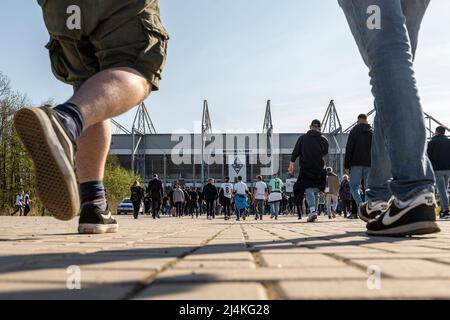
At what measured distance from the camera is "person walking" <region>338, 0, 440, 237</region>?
8.14ft

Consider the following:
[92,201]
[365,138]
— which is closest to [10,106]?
[365,138]

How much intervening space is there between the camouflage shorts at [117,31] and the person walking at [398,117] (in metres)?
1.15

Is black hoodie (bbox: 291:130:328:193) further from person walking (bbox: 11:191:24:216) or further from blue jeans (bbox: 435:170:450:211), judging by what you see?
person walking (bbox: 11:191:24:216)

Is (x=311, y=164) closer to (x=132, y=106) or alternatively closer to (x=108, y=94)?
(x=132, y=106)

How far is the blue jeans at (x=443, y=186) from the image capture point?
8711mm

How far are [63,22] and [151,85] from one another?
0.62m

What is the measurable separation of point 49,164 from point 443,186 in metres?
8.29

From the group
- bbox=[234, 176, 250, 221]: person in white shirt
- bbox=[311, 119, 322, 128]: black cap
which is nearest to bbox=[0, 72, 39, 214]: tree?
bbox=[234, 176, 250, 221]: person in white shirt

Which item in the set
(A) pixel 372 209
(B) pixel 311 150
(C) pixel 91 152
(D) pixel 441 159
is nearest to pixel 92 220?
(C) pixel 91 152

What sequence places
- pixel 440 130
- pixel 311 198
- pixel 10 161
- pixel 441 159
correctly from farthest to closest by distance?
pixel 10 161
pixel 440 130
pixel 441 159
pixel 311 198

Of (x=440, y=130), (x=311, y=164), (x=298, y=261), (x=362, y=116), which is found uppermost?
(x=362, y=116)

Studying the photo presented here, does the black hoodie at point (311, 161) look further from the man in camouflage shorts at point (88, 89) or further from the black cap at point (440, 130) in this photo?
the man in camouflage shorts at point (88, 89)

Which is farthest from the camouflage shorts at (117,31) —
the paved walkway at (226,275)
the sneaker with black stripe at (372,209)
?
the sneaker with black stripe at (372,209)

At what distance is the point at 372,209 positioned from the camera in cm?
341
